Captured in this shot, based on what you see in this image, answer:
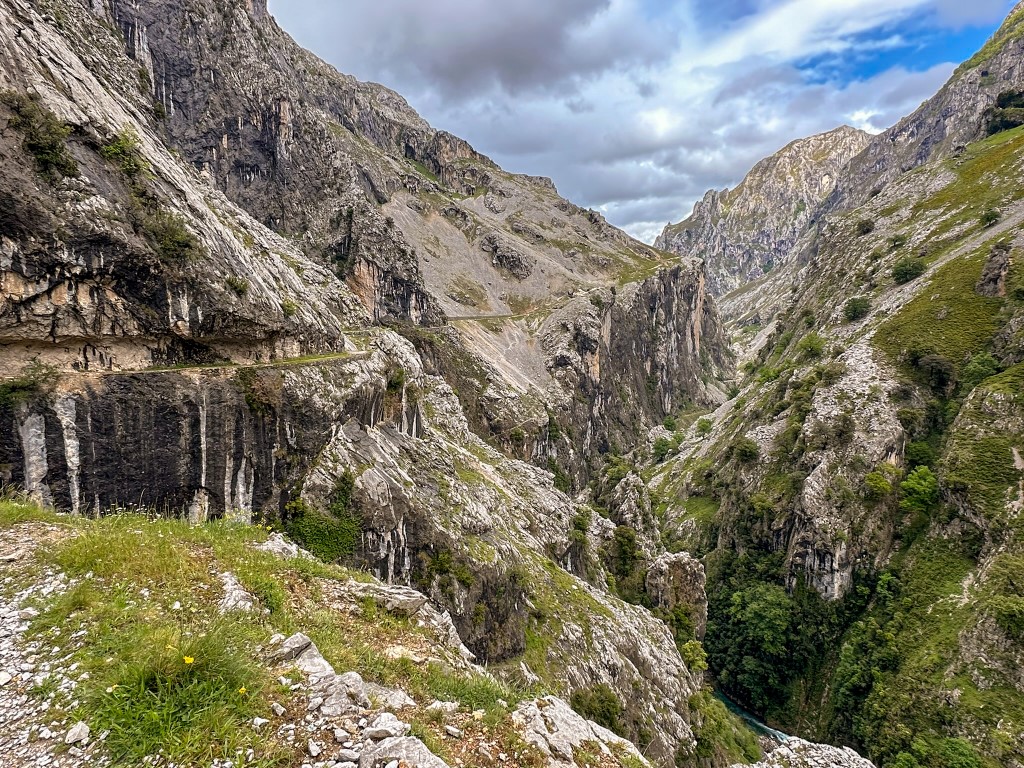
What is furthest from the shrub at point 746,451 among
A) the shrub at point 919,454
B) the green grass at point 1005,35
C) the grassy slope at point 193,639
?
the green grass at point 1005,35

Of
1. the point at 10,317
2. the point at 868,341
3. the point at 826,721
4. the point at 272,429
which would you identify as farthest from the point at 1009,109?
the point at 10,317

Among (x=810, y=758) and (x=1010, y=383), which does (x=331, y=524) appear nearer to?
(x=810, y=758)

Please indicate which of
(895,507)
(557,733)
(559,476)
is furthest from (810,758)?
(559,476)

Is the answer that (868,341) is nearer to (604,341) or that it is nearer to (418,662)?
(604,341)

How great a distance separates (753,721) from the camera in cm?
6091

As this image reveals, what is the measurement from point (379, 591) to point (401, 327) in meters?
68.0

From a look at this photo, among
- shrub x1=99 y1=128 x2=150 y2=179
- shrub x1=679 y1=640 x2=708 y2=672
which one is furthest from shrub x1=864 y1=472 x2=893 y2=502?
shrub x1=99 y1=128 x2=150 y2=179

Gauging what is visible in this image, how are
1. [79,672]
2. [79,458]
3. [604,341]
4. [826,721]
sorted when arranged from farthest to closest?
[604,341] < [826,721] < [79,458] < [79,672]

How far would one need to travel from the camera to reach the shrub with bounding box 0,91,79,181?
19.8 meters

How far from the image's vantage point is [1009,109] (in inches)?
4306

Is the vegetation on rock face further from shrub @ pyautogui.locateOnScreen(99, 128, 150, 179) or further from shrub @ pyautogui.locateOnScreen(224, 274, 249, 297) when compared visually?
shrub @ pyautogui.locateOnScreen(99, 128, 150, 179)

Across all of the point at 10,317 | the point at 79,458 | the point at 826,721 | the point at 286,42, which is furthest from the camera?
the point at 286,42

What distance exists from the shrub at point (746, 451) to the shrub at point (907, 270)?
40695mm

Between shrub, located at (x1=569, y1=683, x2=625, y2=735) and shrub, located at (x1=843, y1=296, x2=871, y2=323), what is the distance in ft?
295
